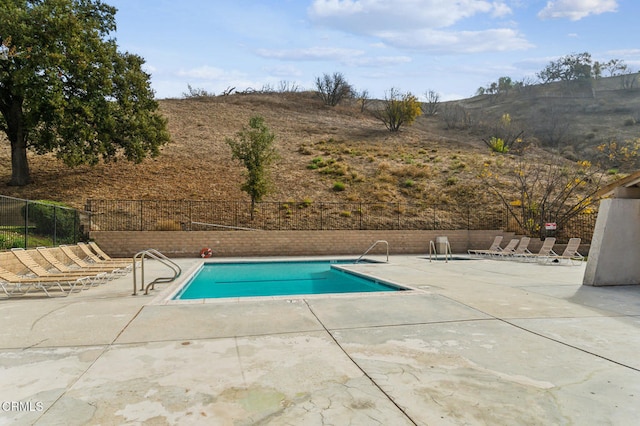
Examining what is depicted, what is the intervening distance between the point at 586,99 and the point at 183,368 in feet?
273

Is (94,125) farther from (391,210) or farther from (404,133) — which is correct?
(404,133)

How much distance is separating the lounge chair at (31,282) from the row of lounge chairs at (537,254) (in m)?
15.5

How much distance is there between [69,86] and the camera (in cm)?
2369

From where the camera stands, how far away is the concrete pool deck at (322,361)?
11.0 feet

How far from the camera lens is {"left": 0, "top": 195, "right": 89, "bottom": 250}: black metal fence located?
12.5 m

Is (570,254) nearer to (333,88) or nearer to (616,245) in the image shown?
(616,245)

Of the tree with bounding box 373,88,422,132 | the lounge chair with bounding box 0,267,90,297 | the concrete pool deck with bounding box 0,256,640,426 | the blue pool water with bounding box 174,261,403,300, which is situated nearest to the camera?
the concrete pool deck with bounding box 0,256,640,426

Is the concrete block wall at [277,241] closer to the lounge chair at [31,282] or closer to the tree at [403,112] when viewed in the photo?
the lounge chair at [31,282]

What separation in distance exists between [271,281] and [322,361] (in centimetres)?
931

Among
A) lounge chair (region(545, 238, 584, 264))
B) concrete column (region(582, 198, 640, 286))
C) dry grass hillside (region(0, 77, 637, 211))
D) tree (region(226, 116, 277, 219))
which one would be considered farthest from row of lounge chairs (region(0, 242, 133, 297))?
lounge chair (region(545, 238, 584, 264))

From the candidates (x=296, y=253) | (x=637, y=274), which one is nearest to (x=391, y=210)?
(x=296, y=253)

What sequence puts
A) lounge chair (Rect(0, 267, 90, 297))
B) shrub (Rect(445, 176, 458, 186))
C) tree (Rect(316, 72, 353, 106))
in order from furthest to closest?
tree (Rect(316, 72, 353, 106)) → shrub (Rect(445, 176, 458, 186)) → lounge chair (Rect(0, 267, 90, 297))

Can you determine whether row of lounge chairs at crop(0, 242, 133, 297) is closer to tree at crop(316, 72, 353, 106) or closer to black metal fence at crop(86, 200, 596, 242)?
black metal fence at crop(86, 200, 596, 242)

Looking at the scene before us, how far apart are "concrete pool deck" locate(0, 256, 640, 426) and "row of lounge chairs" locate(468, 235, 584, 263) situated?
8.85 meters
